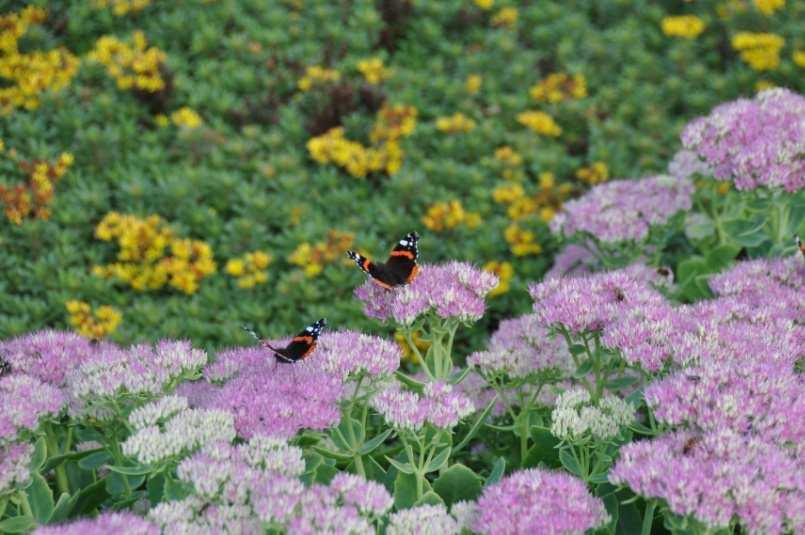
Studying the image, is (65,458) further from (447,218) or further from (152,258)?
(447,218)

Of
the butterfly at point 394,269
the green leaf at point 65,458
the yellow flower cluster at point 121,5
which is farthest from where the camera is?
the yellow flower cluster at point 121,5

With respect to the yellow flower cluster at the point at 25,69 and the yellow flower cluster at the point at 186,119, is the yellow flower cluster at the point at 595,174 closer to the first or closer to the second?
the yellow flower cluster at the point at 186,119

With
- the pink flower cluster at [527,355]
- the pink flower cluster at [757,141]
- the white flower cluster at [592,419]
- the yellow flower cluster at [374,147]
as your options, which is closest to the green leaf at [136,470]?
the white flower cluster at [592,419]

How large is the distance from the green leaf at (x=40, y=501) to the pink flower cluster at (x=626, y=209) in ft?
9.28

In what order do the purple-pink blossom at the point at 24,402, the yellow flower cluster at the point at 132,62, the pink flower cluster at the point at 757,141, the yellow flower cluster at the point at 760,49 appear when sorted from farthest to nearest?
the yellow flower cluster at the point at 760,49
the yellow flower cluster at the point at 132,62
the pink flower cluster at the point at 757,141
the purple-pink blossom at the point at 24,402

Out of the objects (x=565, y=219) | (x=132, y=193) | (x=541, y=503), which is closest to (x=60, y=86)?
(x=132, y=193)

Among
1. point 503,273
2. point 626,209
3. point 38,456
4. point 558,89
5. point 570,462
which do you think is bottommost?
point 503,273

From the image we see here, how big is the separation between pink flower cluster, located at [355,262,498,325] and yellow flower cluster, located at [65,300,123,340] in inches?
97.1

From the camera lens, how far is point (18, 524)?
2.66 meters

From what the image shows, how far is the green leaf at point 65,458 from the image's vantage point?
9.93 feet

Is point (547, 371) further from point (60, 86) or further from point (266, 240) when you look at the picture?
point (60, 86)

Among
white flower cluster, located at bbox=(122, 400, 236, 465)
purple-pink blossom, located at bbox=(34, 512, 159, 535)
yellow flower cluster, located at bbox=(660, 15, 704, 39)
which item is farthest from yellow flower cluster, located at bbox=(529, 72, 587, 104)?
purple-pink blossom, located at bbox=(34, 512, 159, 535)

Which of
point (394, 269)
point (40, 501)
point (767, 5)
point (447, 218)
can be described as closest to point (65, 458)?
point (40, 501)

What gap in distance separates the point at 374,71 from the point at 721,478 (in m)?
5.05
